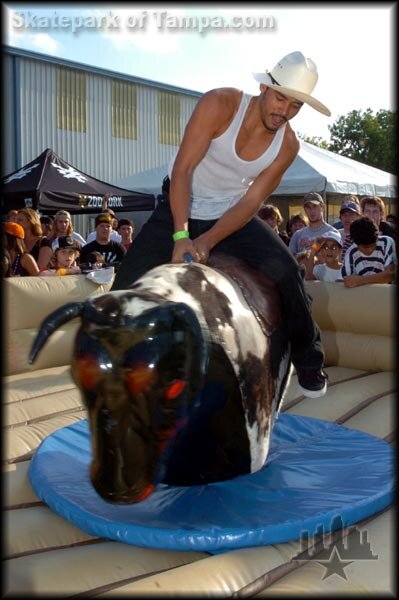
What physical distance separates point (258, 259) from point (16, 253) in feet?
10.5

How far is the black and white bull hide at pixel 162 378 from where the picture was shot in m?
1.54

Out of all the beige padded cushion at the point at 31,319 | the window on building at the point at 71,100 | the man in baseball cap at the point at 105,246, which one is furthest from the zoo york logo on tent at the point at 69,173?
the window on building at the point at 71,100

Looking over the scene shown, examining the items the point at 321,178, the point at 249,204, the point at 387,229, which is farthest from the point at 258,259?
the point at 321,178

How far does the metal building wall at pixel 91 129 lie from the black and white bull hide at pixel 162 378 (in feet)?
42.8

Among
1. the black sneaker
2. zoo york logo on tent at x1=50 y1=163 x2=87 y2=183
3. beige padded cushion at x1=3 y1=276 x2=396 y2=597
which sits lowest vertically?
beige padded cushion at x1=3 y1=276 x2=396 y2=597

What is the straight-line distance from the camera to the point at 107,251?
6.44m

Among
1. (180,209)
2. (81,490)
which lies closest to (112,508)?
(81,490)

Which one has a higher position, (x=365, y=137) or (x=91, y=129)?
(x=365, y=137)

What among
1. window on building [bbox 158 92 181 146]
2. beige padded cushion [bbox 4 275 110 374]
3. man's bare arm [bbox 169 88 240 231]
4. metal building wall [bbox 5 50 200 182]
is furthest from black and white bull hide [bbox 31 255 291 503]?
window on building [bbox 158 92 181 146]

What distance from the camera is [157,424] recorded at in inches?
63.2

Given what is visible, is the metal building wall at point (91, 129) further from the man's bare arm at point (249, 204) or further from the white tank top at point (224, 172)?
the man's bare arm at point (249, 204)

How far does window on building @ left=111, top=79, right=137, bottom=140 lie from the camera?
1664 centimetres

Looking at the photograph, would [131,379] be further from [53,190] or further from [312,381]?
[53,190]

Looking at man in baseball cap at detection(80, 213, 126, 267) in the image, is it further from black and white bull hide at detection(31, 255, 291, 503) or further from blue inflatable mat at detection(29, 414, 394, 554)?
black and white bull hide at detection(31, 255, 291, 503)
